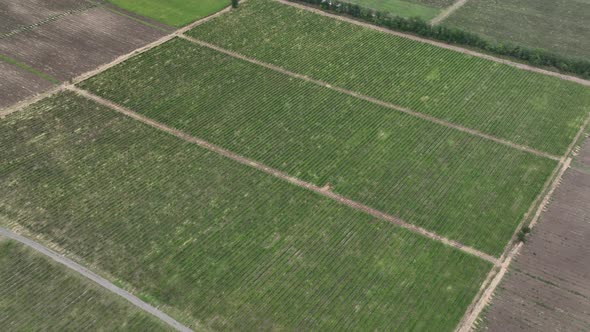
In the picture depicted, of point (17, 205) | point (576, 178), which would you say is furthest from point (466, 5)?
point (17, 205)

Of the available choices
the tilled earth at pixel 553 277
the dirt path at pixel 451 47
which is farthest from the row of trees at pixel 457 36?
the tilled earth at pixel 553 277

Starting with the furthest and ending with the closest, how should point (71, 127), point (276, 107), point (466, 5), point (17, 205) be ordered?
point (466, 5), point (276, 107), point (71, 127), point (17, 205)

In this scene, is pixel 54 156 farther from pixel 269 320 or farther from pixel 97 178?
pixel 269 320

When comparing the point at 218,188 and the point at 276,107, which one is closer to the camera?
the point at 218,188

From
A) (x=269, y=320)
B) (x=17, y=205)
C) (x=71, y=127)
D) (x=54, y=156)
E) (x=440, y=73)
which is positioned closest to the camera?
(x=269, y=320)

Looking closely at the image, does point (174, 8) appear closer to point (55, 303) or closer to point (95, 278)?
point (95, 278)

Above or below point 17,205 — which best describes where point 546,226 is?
below

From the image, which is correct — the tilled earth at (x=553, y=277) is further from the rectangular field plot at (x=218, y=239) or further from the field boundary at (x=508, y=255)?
the rectangular field plot at (x=218, y=239)

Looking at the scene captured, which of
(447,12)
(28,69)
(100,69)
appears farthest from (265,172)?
(447,12)
